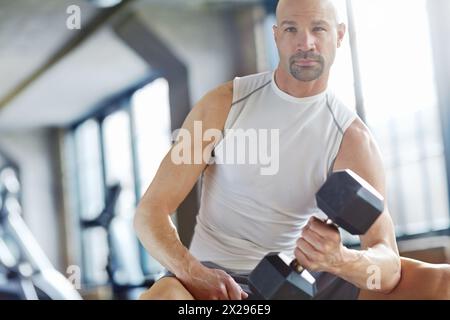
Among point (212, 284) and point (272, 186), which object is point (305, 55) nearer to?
point (272, 186)

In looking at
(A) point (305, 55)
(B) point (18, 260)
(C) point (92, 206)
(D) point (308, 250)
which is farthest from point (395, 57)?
(B) point (18, 260)

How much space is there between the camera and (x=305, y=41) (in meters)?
1.39

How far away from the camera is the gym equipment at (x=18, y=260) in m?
2.34

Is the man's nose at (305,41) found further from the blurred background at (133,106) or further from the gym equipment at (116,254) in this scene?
the gym equipment at (116,254)

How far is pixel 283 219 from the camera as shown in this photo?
1.38m

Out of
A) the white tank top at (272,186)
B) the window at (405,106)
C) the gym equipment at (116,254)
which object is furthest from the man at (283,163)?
the gym equipment at (116,254)

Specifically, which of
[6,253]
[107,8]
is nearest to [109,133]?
[107,8]

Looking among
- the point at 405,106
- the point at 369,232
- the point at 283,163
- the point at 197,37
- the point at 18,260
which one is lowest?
the point at 18,260

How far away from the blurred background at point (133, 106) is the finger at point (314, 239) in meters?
0.35

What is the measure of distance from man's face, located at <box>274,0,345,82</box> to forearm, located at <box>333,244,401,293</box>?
337 millimetres

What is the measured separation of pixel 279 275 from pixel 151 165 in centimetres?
87

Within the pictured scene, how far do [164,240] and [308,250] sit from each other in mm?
263

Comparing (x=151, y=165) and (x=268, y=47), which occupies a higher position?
(x=268, y=47)

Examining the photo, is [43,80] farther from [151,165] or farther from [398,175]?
[398,175]
